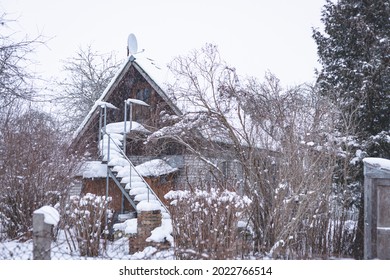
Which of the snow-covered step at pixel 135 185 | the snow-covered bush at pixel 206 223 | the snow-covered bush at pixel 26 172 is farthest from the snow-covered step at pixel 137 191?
the snow-covered bush at pixel 206 223

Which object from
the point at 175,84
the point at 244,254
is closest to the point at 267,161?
the point at 244,254

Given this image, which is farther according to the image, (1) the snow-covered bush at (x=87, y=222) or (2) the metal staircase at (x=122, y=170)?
(2) the metal staircase at (x=122, y=170)

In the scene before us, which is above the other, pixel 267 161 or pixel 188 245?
A: pixel 267 161

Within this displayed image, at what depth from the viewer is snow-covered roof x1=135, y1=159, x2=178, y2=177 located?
9203 mm

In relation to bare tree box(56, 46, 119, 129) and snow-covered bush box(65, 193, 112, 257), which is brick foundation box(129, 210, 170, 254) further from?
bare tree box(56, 46, 119, 129)

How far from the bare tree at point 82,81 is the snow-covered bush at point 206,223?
4.78m

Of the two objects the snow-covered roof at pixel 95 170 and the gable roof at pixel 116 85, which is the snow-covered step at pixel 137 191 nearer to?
the snow-covered roof at pixel 95 170

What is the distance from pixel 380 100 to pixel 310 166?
2.50 m

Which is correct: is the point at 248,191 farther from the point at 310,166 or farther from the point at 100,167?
the point at 100,167

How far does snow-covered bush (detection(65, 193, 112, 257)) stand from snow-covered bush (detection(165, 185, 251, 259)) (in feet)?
3.55

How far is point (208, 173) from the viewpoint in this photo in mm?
7238

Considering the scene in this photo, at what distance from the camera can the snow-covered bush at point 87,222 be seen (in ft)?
17.0

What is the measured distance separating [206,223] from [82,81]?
6.86 meters
